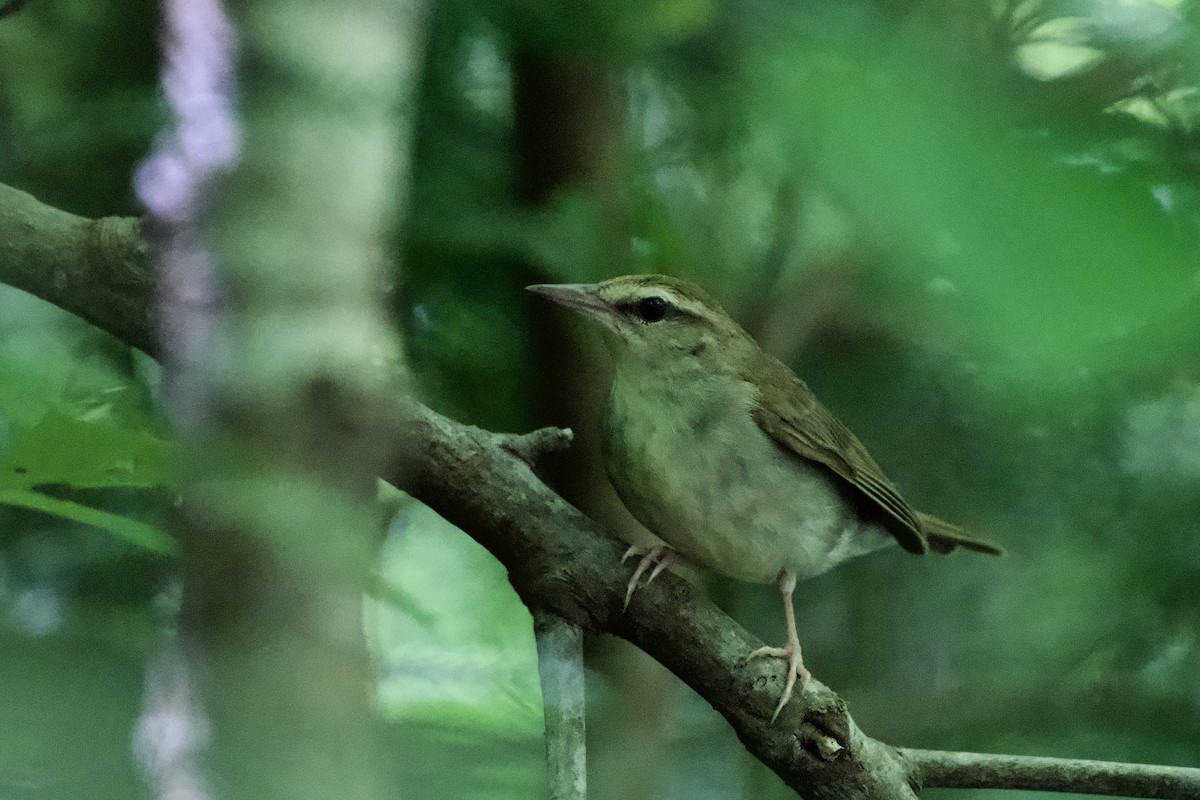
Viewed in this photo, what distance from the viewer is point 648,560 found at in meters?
0.67

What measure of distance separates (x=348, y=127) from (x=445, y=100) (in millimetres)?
169

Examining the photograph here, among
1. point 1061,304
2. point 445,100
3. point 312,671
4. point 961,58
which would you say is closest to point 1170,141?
point 961,58

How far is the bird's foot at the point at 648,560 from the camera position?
0.64 meters

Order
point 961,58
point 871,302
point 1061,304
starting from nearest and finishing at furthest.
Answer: point 1061,304 < point 961,58 < point 871,302

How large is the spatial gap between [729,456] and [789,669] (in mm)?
169

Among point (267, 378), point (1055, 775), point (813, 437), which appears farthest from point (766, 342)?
point (267, 378)

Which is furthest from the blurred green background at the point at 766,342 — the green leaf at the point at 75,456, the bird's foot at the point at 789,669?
the bird's foot at the point at 789,669

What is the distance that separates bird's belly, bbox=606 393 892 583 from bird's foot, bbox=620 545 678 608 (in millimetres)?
40

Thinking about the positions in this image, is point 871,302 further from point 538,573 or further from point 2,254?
point 2,254

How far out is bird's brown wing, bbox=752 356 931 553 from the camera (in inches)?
30.8

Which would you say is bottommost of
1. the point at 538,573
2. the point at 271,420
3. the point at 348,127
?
the point at 538,573

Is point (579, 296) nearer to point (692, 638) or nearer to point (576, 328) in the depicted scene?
point (576, 328)

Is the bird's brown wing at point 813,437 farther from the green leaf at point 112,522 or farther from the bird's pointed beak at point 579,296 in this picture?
the green leaf at point 112,522

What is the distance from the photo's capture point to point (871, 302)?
701mm
